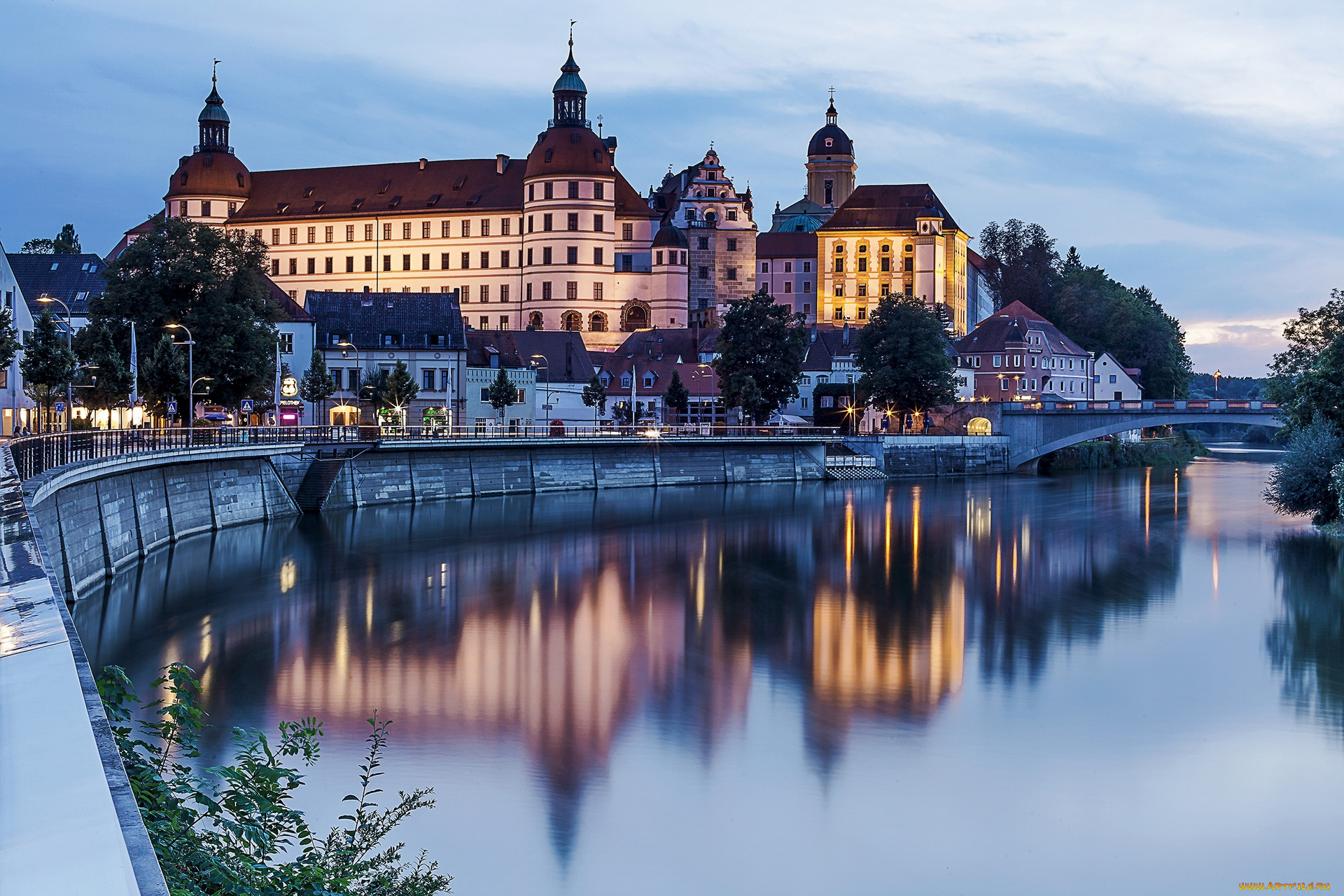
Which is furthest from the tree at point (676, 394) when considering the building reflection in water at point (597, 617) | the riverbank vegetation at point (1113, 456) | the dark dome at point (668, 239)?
the building reflection in water at point (597, 617)

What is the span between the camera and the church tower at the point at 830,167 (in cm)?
16312

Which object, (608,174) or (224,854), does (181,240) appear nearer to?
(224,854)

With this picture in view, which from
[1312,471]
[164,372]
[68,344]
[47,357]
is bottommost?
[1312,471]

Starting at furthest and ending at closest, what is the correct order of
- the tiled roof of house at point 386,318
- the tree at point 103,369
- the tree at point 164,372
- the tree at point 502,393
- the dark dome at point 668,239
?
1. the dark dome at point 668,239
2. the tree at point 502,393
3. the tiled roof of house at point 386,318
4. the tree at point 164,372
5. the tree at point 103,369

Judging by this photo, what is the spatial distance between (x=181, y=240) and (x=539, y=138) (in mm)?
74555

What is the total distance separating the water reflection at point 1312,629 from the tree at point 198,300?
118ft

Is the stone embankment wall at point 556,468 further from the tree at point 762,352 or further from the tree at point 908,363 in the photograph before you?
the tree at point 908,363

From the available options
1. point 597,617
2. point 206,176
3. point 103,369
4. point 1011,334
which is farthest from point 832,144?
point 597,617

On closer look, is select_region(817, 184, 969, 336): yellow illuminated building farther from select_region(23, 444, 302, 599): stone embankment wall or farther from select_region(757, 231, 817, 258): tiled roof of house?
select_region(23, 444, 302, 599): stone embankment wall

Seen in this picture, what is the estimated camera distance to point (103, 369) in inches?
1718

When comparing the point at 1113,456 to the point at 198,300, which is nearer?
the point at 198,300

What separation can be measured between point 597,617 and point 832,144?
454 feet

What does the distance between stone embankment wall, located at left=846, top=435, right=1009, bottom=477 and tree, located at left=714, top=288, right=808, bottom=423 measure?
5.24 meters

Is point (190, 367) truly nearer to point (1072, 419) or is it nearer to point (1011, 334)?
point (1072, 419)
